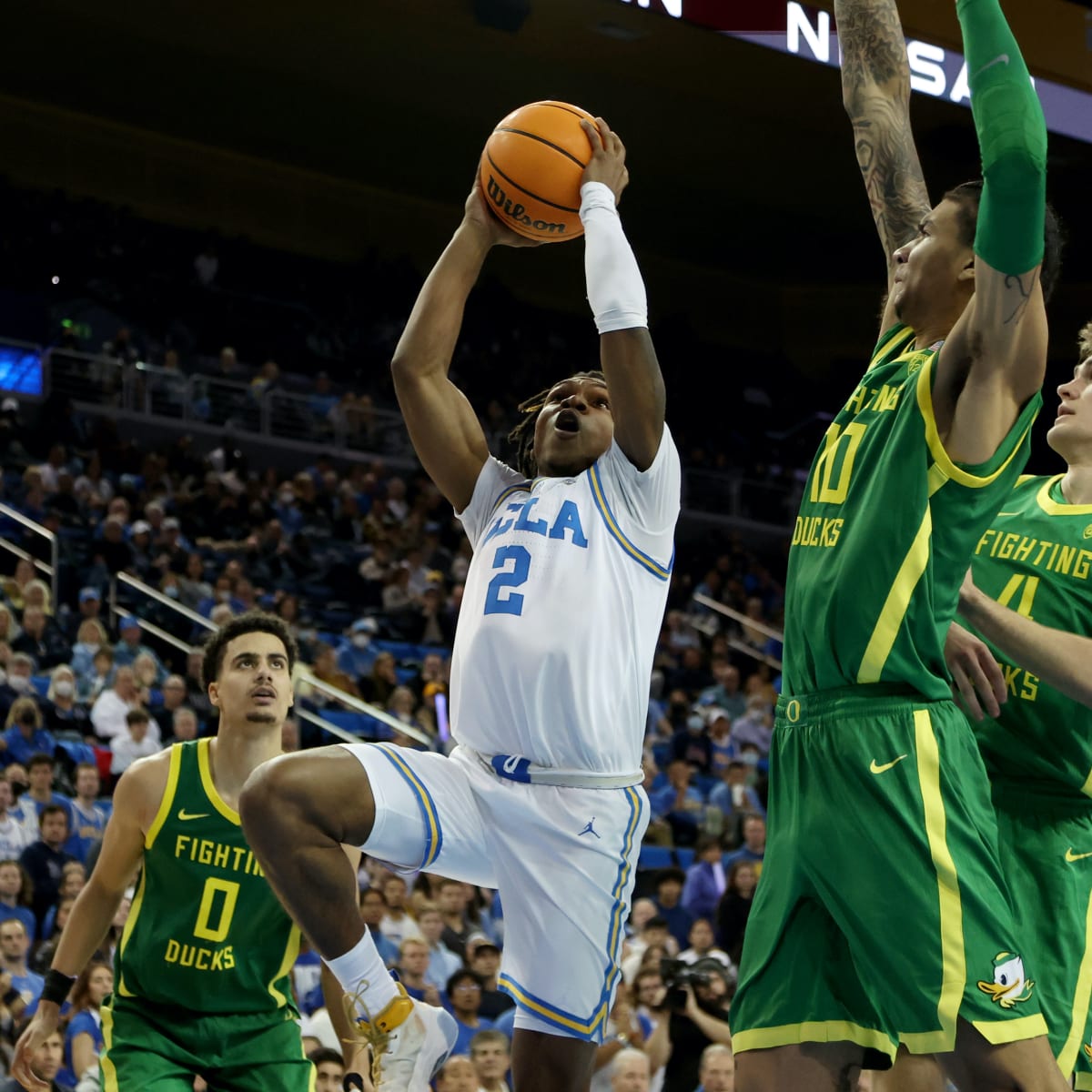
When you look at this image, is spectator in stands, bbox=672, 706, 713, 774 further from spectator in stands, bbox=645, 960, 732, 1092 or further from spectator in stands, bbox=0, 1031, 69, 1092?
spectator in stands, bbox=0, 1031, 69, 1092

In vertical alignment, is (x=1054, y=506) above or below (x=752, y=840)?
above

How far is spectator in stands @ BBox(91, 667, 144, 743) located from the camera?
966 cm

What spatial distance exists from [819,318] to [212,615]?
13.0m

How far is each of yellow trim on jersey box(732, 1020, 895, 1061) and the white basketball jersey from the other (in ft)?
2.97

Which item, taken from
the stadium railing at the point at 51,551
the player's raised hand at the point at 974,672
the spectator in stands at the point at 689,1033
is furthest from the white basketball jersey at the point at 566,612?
the stadium railing at the point at 51,551

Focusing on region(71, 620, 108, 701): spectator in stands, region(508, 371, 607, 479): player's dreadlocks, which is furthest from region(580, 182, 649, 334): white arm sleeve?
region(71, 620, 108, 701): spectator in stands

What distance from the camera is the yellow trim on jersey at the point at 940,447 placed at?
2947mm

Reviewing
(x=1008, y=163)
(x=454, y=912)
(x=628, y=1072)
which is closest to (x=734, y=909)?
(x=454, y=912)

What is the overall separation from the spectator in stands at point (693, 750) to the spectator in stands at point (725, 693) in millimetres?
1129

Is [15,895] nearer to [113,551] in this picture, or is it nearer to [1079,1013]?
[113,551]

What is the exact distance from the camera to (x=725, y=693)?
555 inches

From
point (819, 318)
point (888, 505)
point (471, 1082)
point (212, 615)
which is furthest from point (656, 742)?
point (819, 318)

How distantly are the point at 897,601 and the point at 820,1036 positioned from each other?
0.78 meters

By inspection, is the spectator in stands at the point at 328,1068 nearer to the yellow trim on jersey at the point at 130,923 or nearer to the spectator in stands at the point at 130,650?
the yellow trim on jersey at the point at 130,923
